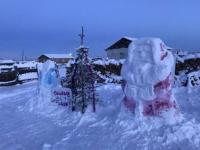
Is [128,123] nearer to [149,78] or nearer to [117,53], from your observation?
[149,78]

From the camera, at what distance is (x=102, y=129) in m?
10.4

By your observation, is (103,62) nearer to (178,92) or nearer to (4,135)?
(178,92)

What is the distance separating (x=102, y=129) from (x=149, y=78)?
2020 millimetres

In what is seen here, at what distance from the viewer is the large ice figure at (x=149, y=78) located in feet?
34.1

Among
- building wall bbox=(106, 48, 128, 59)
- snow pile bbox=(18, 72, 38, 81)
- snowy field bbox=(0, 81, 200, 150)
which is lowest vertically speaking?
snowy field bbox=(0, 81, 200, 150)

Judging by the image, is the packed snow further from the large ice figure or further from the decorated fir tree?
the decorated fir tree

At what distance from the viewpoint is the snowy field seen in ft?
28.9

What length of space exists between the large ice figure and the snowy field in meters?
0.43

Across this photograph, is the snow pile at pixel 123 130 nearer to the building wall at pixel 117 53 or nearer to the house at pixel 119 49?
the house at pixel 119 49

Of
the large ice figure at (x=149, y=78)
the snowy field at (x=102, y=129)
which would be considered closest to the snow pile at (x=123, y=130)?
the snowy field at (x=102, y=129)

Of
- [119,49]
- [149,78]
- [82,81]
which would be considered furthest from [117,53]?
[149,78]

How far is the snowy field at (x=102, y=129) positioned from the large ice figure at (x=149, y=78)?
43 cm

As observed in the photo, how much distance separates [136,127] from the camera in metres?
9.86

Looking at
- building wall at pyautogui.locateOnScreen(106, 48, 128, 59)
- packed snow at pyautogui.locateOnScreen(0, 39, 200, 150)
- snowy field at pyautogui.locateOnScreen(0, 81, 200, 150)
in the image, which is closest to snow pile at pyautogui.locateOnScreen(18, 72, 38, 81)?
building wall at pyautogui.locateOnScreen(106, 48, 128, 59)
